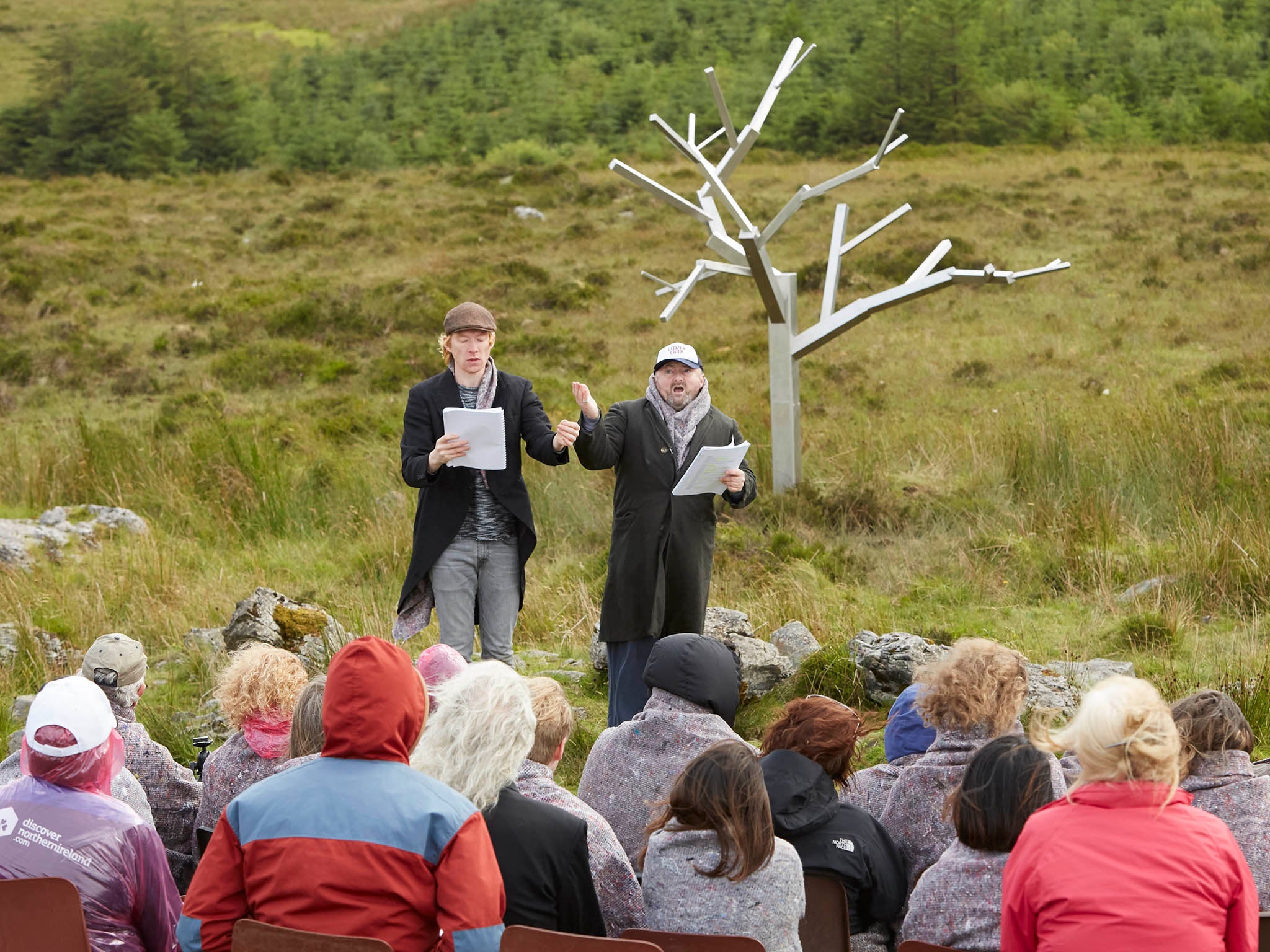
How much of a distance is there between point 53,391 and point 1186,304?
1348cm

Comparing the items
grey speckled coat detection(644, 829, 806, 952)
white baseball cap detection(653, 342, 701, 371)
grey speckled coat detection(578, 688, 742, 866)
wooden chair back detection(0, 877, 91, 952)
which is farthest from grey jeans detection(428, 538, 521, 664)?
wooden chair back detection(0, 877, 91, 952)

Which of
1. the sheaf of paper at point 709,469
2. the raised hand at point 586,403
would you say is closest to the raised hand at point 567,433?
the raised hand at point 586,403

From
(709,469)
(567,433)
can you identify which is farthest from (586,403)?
(709,469)

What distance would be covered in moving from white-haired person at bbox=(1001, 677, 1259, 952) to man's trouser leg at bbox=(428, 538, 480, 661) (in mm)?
2923

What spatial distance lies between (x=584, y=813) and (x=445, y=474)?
7.29ft

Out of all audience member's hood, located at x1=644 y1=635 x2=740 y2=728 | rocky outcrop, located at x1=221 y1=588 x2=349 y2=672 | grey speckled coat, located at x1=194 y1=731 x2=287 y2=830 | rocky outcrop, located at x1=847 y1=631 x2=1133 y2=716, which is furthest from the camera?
rocky outcrop, located at x1=221 y1=588 x2=349 y2=672

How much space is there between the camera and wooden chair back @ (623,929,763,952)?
2469 mm

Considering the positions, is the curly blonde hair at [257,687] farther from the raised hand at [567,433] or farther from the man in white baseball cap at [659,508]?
the man in white baseball cap at [659,508]

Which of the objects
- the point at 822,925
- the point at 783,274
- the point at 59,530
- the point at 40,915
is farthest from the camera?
the point at 59,530

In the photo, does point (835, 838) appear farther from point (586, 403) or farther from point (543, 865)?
point (586, 403)

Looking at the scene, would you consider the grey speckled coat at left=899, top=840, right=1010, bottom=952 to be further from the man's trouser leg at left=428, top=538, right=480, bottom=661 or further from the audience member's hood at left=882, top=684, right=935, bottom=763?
the man's trouser leg at left=428, top=538, right=480, bottom=661

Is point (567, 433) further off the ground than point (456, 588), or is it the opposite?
point (567, 433)

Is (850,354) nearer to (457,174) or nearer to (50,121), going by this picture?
(457,174)

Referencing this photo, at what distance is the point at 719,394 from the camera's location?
Result: 12.8m
